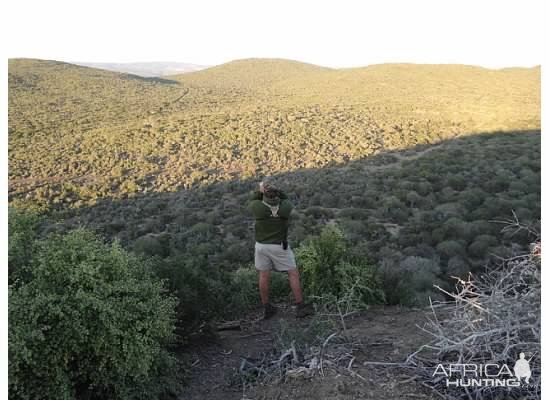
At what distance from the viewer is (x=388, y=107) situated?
4475 centimetres

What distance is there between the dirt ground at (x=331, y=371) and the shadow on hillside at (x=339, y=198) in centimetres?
769

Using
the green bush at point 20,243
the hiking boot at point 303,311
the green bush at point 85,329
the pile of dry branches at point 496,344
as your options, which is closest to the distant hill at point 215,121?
the green bush at point 20,243

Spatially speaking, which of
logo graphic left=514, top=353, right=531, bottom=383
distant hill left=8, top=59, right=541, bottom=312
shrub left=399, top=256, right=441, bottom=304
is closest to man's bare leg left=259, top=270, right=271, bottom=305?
distant hill left=8, top=59, right=541, bottom=312

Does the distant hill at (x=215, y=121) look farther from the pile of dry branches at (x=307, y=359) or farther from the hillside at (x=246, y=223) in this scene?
the pile of dry branches at (x=307, y=359)

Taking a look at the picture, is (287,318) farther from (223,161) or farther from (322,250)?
(223,161)

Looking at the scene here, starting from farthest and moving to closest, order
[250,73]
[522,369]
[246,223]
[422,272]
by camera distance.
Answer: [250,73]
[246,223]
[422,272]
[522,369]

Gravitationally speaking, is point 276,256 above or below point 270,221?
below

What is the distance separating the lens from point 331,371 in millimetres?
4520

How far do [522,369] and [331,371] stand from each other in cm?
160

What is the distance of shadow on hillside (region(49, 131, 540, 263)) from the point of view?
56.6 ft

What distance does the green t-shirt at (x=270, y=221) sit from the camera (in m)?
6.40

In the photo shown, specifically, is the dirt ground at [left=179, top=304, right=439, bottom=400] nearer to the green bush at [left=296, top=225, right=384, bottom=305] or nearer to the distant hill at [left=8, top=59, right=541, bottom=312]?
the green bush at [left=296, top=225, right=384, bottom=305]

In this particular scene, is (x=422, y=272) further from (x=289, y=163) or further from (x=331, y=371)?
(x=289, y=163)

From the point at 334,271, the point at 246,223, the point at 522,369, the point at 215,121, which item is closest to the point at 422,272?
the point at 334,271
